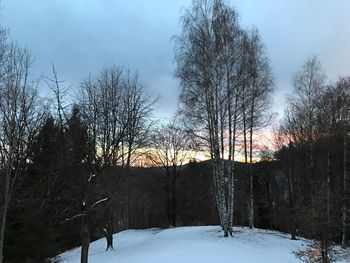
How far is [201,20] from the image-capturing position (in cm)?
2478

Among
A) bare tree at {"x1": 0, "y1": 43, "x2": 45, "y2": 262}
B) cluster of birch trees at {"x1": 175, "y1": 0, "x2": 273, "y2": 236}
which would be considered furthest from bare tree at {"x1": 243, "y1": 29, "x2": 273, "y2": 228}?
bare tree at {"x1": 0, "y1": 43, "x2": 45, "y2": 262}

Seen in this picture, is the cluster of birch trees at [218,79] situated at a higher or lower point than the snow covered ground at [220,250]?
higher

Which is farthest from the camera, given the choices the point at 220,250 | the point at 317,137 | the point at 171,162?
the point at 171,162

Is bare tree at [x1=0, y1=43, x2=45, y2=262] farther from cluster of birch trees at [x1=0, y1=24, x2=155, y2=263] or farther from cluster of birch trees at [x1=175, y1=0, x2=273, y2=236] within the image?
cluster of birch trees at [x1=175, y1=0, x2=273, y2=236]

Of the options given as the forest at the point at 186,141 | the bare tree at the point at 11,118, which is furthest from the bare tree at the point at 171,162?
the bare tree at the point at 11,118

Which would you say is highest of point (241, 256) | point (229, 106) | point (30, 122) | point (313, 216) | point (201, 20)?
point (201, 20)

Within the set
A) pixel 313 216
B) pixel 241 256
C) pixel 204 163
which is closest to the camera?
pixel 313 216

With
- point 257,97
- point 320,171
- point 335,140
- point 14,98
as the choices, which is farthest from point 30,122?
point 320,171

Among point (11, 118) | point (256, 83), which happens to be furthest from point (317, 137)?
point (11, 118)

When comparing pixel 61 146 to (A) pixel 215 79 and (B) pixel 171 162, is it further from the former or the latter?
(B) pixel 171 162

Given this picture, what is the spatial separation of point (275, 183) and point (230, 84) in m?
25.4

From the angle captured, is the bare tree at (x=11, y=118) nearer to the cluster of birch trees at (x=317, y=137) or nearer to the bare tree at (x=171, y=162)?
the cluster of birch trees at (x=317, y=137)

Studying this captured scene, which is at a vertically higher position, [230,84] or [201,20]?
[201,20]

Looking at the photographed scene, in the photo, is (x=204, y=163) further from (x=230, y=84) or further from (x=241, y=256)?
(x=241, y=256)
